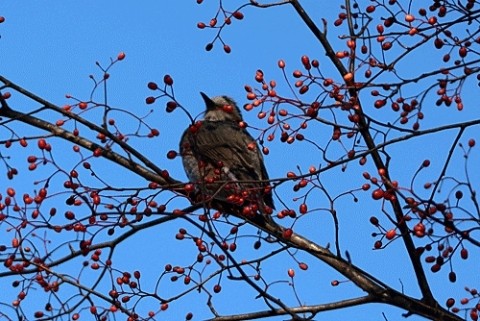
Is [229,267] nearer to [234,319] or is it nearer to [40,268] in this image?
[234,319]

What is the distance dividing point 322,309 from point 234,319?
0.54 metres

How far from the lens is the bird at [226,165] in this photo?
5406 mm

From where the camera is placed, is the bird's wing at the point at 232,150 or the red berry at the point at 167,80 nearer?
the red berry at the point at 167,80

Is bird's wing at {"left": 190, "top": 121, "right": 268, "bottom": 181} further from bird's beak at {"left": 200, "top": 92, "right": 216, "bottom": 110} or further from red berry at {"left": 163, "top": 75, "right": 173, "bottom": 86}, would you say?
red berry at {"left": 163, "top": 75, "right": 173, "bottom": 86}

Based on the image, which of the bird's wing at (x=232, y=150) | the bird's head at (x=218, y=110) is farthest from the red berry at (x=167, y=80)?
the bird's head at (x=218, y=110)

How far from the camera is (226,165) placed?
27.1 ft

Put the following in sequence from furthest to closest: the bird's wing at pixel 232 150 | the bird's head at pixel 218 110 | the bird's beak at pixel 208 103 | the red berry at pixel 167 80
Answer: the bird's beak at pixel 208 103 → the bird's head at pixel 218 110 → the bird's wing at pixel 232 150 → the red berry at pixel 167 80

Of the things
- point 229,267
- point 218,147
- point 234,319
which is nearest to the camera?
point 229,267

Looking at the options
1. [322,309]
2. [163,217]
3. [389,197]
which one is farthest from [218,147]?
Result: [389,197]

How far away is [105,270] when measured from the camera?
5582mm

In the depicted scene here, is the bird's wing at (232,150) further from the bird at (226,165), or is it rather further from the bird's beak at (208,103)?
the bird's beak at (208,103)

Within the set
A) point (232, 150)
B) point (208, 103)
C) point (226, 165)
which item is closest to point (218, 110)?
point (208, 103)

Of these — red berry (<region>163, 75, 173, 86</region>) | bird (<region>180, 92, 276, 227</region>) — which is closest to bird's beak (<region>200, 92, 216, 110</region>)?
bird (<region>180, 92, 276, 227</region>)

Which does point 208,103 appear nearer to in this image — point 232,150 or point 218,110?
point 218,110
